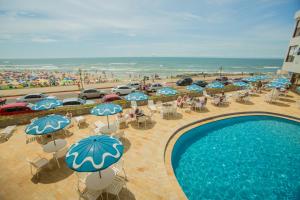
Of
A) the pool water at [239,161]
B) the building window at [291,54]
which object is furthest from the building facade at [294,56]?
the pool water at [239,161]

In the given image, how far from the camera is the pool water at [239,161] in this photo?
23.9 feet

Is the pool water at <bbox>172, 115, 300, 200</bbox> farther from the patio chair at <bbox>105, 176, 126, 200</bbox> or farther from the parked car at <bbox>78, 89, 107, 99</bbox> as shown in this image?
the parked car at <bbox>78, 89, 107, 99</bbox>

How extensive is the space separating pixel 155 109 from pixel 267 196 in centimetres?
940

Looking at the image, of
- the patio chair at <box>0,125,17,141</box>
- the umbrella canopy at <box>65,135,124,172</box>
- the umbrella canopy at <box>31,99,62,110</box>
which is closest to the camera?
the umbrella canopy at <box>65,135,124,172</box>

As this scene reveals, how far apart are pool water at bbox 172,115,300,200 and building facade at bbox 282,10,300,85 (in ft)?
41.0

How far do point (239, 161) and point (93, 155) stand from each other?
8.44 metres

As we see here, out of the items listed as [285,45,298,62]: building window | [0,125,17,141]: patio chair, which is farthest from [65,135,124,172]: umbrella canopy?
[285,45,298,62]: building window

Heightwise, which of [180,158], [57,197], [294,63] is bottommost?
[180,158]

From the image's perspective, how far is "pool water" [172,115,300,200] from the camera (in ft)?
23.9

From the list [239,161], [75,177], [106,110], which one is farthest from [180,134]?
[75,177]

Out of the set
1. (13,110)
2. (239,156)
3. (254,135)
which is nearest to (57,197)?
(239,156)

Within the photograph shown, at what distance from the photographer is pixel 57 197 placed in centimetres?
618

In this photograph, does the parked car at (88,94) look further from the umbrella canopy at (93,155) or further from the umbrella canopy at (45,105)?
the umbrella canopy at (93,155)

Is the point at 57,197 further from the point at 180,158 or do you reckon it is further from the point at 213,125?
the point at 213,125
